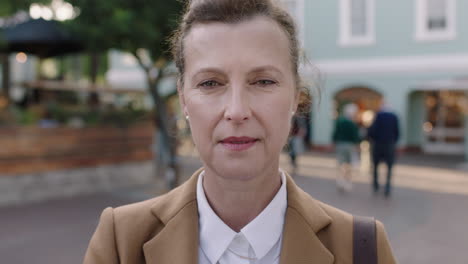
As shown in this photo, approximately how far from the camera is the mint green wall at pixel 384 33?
53.7ft

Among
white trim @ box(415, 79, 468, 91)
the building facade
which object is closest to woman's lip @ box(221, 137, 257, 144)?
white trim @ box(415, 79, 468, 91)

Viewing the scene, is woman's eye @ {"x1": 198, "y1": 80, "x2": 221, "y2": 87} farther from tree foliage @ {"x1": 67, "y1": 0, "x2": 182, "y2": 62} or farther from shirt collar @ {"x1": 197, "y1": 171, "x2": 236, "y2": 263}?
tree foliage @ {"x1": 67, "y1": 0, "x2": 182, "y2": 62}

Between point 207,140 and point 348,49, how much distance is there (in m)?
18.3

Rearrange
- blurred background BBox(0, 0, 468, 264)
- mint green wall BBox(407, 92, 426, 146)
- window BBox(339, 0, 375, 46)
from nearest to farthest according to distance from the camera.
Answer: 1. blurred background BBox(0, 0, 468, 264)
2. window BBox(339, 0, 375, 46)
3. mint green wall BBox(407, 92, 426, 146)

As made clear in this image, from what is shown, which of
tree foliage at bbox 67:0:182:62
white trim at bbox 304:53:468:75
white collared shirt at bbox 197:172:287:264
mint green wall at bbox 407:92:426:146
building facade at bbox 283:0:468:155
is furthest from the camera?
mint green wall at bbox 407:92:426:146

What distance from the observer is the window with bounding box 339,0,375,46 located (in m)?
18.0

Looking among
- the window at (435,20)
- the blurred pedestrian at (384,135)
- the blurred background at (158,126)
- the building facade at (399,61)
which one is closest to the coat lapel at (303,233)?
the blurred background at (158,126)

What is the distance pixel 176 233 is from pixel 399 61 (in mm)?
17665

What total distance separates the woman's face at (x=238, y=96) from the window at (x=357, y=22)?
17851 mm

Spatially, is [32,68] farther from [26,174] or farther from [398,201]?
[398,201]

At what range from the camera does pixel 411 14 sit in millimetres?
17000

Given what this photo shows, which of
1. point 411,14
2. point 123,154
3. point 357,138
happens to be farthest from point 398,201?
point 411,14

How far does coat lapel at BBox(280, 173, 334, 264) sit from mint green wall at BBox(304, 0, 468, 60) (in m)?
16.6

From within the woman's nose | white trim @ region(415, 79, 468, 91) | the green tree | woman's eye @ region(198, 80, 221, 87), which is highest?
the green tree
